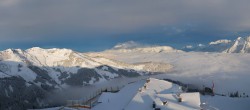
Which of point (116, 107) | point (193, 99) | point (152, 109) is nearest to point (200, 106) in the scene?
point (193, 99)

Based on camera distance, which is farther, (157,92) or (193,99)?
(157,92)

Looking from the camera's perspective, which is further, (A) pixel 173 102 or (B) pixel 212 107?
(B) pixel 212 107

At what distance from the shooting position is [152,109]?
177250 millimetres

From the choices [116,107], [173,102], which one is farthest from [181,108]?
[116,107]

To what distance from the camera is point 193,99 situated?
604 feet

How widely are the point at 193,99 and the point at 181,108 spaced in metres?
10.5

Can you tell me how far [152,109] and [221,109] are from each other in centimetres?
3102

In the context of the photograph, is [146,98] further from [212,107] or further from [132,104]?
[212,107]

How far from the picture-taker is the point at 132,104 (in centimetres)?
18600

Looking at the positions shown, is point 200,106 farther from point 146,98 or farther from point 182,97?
point 146,98

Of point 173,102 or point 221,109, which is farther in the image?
point 221,109

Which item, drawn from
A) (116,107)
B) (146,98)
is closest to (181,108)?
(146,98)

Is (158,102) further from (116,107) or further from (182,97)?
(116,107)

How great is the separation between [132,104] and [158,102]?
10668 millimetres
